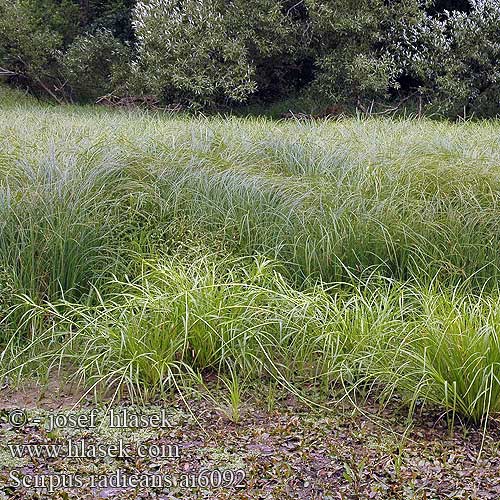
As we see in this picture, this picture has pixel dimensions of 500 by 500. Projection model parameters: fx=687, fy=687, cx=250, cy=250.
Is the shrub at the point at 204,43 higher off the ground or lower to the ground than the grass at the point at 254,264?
higher

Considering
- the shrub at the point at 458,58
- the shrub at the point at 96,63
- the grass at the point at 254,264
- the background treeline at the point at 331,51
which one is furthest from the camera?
the shrub at the point at 96,63

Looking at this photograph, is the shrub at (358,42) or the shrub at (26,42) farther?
the shrub at (26,42)

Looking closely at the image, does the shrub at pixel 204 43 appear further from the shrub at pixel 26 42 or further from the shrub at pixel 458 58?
the shrub at pixel 26 42

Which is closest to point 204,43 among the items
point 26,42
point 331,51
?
point 331,51

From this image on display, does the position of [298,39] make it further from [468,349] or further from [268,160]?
[468,349]

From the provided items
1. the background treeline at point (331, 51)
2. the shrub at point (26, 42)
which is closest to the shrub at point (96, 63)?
the shrub at point (26, 42)

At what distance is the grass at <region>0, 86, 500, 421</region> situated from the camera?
2.76m

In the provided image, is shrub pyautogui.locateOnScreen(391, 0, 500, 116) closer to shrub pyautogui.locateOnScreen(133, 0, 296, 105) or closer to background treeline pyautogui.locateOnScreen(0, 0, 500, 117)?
background treeline pyautogui.locateOnScreen(0, 0, 500, 117)

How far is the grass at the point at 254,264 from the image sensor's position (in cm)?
276

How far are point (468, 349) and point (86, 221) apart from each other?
6.89ft

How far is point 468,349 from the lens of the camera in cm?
261

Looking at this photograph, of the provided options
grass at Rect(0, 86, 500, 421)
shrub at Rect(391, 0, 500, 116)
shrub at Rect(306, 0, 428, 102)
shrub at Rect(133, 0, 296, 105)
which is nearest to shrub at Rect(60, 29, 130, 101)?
shrub at Rect(133, 0, 296, 105)

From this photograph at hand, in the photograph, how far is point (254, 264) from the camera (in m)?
3.57

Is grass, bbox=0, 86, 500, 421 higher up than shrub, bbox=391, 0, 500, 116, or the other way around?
shrub, bbox=391, 0, 500, 116
